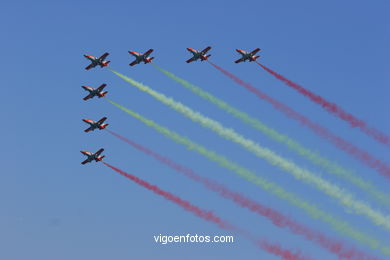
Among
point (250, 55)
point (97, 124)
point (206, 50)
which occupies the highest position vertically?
point (250, 55)

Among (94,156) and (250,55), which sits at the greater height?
(250,55)

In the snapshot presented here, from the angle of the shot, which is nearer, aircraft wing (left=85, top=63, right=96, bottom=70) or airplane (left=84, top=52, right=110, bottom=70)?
airplane (left=84, top=52, right=110, bottom=70)

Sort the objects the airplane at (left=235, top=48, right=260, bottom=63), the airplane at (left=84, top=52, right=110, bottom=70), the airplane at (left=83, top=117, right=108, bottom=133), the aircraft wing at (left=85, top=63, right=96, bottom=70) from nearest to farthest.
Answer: the airplane at (left=235, top=48, right=260, bottom=63)
the airplane at (left=83, top=117, right=108, bottom=133)
the airplane at (left=84, top=52, right=110, bottom=70)
the aircraft wing at (left=85, top=63, right=96, bottom=70)

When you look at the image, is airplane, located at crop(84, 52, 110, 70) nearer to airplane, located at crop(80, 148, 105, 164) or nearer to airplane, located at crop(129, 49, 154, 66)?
airplane, located at crop(129, 49, 154, 66)

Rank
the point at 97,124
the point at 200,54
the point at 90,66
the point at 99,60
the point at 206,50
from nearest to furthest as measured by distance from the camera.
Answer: the point at 206,50 < the point at 200,54 < the point at 97,124 < the point at 99,60 < the point at 90,66

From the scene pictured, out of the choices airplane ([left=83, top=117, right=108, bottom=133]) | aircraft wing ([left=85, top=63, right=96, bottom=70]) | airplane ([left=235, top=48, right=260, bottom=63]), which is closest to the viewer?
airplane ([left=235, top=48, right=260, bottom=63])

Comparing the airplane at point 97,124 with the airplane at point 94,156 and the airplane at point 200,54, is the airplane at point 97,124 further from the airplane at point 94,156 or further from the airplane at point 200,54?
the airplane at point 200,54

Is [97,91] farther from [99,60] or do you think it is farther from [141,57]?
[141,57]

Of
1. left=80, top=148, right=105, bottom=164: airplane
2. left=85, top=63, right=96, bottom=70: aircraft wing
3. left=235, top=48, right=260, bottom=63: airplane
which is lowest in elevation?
left=80, top=148, right=105, bottom=164: airplane

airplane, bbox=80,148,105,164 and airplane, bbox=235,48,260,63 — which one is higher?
airplane, bbox=235,48,260,63

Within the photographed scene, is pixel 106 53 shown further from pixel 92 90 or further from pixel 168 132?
pixel 168 132

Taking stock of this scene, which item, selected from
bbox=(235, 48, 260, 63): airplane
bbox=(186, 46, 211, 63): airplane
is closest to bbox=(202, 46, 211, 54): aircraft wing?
bbox=(186, 46, 211, 63): airplane

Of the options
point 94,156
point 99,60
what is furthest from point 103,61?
point 94,156

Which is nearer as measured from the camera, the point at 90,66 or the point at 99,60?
the point at 99,60
